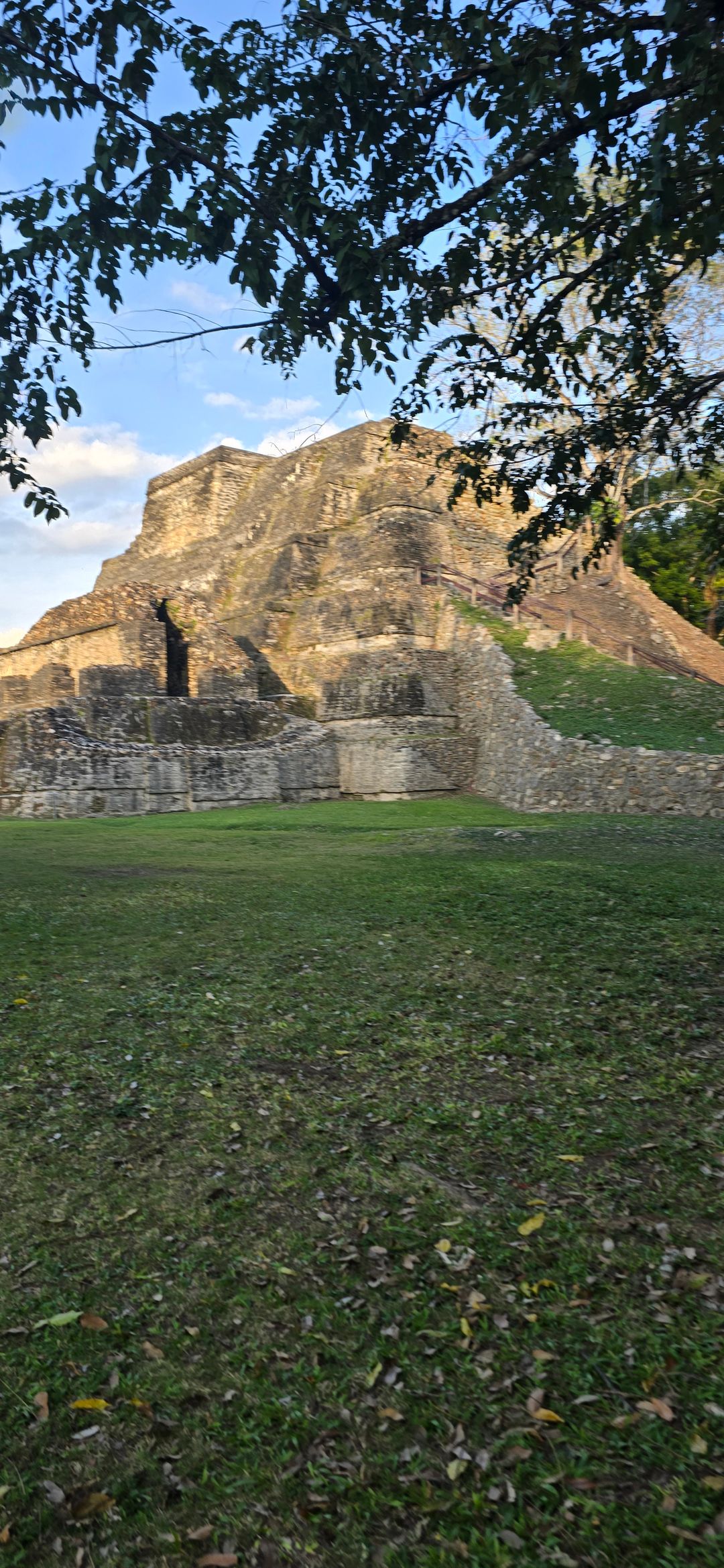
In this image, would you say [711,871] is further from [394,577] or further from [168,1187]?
[394,577]

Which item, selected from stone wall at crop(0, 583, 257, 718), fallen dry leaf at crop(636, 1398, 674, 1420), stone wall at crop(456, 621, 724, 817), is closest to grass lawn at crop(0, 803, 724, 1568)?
fallen dry leaf at crop(636, 1398, 674, 1420)

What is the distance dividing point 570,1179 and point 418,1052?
1389mm

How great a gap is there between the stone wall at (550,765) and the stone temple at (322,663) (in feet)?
0.13

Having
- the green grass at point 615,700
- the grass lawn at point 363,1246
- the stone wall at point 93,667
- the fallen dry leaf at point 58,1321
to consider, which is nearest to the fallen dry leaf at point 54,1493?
the grass lawn at point 363,1246

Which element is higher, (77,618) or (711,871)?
(77,618)

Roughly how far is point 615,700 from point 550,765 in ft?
6.63

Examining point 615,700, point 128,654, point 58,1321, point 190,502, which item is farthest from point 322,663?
point 58,1321

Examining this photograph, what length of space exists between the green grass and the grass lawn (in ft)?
33.9

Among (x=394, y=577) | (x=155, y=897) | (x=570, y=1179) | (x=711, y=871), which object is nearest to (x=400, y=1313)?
(x=570, y=1179)

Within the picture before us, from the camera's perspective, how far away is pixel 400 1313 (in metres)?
3.44

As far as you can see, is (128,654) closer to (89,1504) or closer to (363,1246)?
(363,1246)

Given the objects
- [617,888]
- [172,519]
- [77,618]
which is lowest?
[617,888]

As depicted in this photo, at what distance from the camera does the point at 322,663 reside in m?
27.9

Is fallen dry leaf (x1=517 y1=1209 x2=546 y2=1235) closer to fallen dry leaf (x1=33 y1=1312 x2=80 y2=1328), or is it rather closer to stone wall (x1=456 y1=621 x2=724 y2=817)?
fallen dry leaf (x1=33 y1=1312 x2=80 y2=1328)
